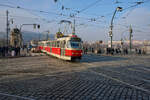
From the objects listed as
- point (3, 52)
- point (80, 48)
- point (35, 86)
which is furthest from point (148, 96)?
point (3, 52)

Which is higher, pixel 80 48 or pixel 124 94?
pixel 80 48

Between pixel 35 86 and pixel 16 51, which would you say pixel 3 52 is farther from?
pixel 35 86

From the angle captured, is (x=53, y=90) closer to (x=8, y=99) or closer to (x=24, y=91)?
(x=24, y=91)

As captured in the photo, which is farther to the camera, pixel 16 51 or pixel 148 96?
pixel 16 51

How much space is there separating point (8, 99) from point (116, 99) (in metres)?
3.95

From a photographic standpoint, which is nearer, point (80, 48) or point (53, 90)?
point (53, 90)

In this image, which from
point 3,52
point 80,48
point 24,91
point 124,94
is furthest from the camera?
point 3,52

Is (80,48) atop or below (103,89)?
atop

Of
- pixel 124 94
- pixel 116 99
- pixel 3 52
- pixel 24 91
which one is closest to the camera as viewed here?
pixel 116 99

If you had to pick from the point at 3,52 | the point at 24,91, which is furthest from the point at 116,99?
the point at 3,52

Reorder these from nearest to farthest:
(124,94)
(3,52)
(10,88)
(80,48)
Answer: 1. (124,94)
2. (10,88)
3. (80,48)
4. (3,52)

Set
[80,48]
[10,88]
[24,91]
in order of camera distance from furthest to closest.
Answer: [80,48] < [10,88] < [24,91]

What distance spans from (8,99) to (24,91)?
1.05m

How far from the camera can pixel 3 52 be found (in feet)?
86.7
